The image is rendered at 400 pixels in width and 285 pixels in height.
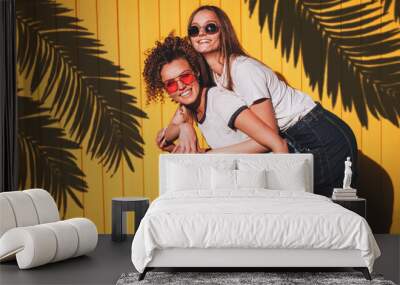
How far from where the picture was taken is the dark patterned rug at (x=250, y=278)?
14.4 ft

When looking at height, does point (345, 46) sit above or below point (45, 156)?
above

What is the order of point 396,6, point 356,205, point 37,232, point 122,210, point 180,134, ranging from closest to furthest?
point 37,232, point 356,205, point 122,210, point 396,6, point 180,134

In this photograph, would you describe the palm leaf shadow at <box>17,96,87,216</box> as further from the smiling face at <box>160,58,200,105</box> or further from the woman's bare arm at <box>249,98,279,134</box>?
the woman's bare arm at <box>249,98,279,134</box>

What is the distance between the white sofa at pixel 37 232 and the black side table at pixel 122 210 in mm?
754

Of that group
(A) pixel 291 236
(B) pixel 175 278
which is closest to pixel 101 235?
(B) pixel 175 278

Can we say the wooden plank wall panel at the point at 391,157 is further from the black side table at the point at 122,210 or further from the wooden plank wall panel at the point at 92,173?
the wooden plank wall panel at the point at 92,173

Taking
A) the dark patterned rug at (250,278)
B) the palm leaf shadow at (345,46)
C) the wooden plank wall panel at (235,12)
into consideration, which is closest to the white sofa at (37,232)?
the dark patterned rug at (250,278)

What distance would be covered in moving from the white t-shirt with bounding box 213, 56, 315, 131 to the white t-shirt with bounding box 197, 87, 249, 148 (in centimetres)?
9

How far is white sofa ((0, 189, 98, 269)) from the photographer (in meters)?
4.80

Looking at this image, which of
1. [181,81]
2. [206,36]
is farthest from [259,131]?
[206,36]

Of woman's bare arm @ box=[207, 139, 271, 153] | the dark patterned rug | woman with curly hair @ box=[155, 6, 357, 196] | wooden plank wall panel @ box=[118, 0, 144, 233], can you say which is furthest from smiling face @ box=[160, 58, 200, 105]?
the dark patterned rug

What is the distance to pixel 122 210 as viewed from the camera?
6.10 meters

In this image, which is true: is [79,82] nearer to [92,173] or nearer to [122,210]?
[92,173]

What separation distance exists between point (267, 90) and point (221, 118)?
0.57 meters
